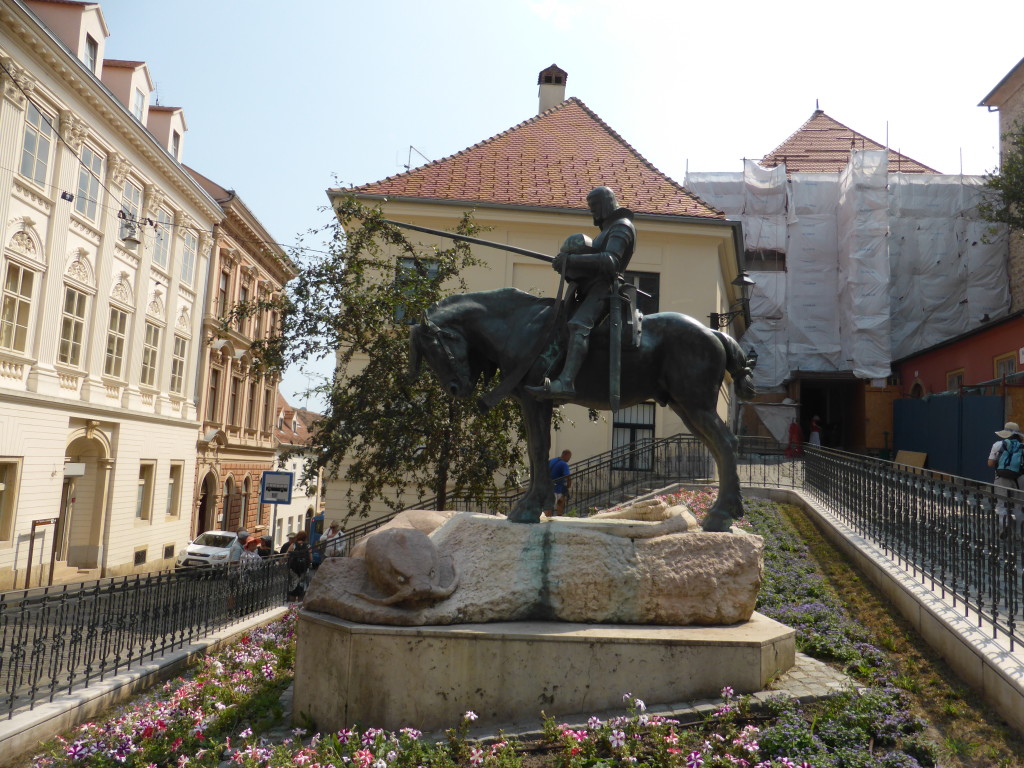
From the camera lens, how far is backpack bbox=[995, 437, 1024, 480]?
11.2 metres

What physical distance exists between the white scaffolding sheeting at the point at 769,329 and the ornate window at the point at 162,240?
21805 mm

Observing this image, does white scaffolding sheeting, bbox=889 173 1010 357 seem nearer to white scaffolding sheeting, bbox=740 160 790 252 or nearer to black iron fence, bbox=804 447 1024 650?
white scaffolding sheeting, bbox=740 160 790 252

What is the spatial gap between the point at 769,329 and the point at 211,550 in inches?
886

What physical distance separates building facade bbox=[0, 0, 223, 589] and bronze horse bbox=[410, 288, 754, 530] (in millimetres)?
12520

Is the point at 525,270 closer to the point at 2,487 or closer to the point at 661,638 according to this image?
the point at 2,487

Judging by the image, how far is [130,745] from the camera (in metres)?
5.12

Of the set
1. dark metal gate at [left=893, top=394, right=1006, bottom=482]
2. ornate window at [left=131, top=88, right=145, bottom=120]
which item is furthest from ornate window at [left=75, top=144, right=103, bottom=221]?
dark metal gate at [left=893, top=394, right=1006, bottom=482]

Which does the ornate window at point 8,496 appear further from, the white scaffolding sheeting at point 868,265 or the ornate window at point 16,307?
the white scaffolding sheeting at point 868,265

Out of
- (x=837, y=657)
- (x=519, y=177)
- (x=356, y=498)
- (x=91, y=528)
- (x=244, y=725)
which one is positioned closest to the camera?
(x=244, y=725)

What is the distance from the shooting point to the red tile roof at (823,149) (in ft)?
119

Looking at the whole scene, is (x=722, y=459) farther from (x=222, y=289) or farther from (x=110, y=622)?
(x=222, y=289)

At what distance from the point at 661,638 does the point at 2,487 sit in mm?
18053

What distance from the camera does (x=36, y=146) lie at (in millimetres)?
19000

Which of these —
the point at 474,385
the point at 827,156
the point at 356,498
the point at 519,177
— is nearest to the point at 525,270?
the point at 519,177
